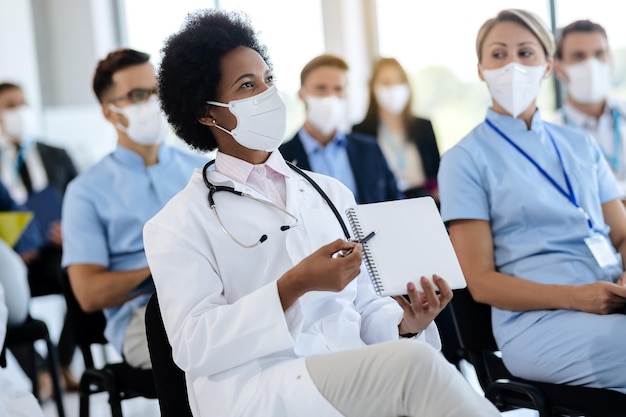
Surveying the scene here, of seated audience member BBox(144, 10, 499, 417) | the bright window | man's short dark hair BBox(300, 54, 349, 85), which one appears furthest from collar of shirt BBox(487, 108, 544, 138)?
the bright window

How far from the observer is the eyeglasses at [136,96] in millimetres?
3141

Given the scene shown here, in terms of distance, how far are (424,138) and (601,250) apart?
2.80 metres

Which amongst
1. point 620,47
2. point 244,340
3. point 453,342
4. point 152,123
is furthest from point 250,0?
point 244,340

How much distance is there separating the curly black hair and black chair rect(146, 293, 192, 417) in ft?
1.40

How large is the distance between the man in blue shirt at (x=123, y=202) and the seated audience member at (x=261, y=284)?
848 millimetres

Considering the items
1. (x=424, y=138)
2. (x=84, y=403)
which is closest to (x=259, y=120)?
(x=84, y=403)

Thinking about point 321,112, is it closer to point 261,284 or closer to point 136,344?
point 136,344

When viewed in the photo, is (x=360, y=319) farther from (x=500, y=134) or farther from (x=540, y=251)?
(x=500, y=134)

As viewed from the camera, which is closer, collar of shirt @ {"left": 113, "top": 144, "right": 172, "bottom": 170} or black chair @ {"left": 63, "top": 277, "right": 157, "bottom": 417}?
black chair @ {"left": 63, "top": 277, "right": 157, "bottom": 417}

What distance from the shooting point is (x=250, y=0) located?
745 cm

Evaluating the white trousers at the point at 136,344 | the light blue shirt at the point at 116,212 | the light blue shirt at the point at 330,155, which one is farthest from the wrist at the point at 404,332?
the light blue shirt at the point at 330,155

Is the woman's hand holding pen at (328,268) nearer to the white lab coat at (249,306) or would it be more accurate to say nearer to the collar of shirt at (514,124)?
the white lab coat at (249,306)

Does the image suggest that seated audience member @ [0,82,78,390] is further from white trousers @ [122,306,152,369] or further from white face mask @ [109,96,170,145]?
white trousers @ [122,306,152,369]

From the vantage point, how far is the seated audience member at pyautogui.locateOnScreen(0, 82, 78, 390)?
14.7ft
